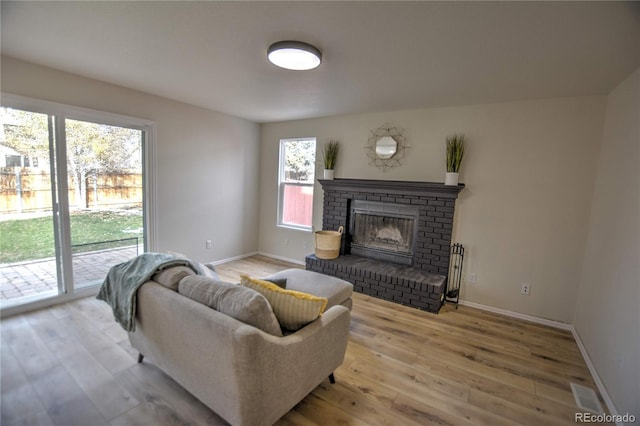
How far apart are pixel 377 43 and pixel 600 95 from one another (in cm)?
245

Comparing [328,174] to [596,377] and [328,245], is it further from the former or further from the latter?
[596,377]

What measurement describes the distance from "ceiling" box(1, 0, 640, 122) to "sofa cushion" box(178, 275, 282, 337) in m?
1.60

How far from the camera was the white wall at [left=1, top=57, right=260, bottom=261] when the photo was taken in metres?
2.91

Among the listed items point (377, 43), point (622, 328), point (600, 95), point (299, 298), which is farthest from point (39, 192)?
point (600, 95)

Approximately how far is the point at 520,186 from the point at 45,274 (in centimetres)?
522

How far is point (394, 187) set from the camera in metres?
3.78

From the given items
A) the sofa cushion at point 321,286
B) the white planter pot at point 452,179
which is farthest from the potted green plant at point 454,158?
the sofa cushion at point 321,286

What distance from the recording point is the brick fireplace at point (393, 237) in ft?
11.3

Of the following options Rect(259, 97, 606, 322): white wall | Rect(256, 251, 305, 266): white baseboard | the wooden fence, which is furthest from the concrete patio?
Rect(259, 97, 606, 322): white wall

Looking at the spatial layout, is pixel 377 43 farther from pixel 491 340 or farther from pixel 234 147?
pixel 234 147

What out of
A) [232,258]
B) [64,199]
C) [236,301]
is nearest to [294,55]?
[236,301]

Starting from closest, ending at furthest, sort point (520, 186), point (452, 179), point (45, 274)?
point (45, 274)
point (520, 186)
point (452, 179)

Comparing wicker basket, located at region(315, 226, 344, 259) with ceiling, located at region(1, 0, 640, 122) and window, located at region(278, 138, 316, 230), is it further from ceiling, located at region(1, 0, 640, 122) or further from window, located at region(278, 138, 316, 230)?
ceiling, located at region(1, 0, 640, 122)

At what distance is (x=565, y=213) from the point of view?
300 centimetres
